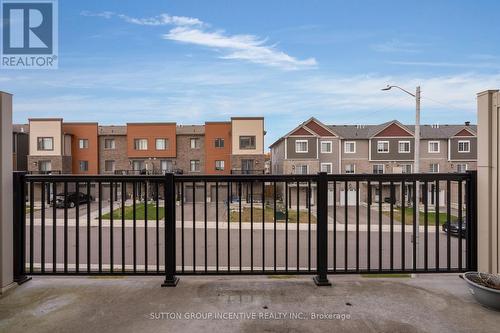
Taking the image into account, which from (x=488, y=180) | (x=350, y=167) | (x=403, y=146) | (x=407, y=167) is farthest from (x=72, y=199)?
(x=407, y=167)

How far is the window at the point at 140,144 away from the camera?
27.3m

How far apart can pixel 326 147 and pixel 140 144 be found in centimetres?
1749

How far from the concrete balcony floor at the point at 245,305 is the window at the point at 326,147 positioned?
2363cm

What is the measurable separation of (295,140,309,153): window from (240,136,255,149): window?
3.88m

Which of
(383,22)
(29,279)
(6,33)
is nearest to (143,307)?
(29,279)

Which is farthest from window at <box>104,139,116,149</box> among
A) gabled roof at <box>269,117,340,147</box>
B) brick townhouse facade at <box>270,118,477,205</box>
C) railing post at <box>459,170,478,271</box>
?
railing post at <box>459,170,478,271</box>

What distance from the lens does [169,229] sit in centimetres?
249

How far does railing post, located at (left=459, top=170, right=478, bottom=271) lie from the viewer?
2.51 m

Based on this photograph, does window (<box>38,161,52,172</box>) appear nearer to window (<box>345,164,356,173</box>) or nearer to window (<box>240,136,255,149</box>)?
window (<box>240,136,255,149</box>)

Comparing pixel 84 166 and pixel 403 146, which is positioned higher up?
pixel 403 146

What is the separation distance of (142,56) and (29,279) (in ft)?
33.9

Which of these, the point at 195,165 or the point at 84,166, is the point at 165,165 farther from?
the point at 84,166

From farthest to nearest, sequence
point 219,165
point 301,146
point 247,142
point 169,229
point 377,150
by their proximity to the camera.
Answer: point 219,165
point 377,150
point 247,142
point 301,146
point 169,229

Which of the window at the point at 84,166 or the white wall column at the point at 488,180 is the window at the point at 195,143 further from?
the white wall column at the point at 488,180
